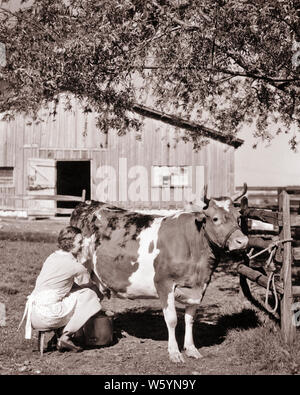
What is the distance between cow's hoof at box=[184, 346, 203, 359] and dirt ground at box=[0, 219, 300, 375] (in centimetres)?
7

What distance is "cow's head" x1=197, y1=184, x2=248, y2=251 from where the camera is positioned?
241 inches

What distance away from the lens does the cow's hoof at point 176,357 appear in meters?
6.06

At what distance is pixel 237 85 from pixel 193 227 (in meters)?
5.47

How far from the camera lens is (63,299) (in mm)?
6410

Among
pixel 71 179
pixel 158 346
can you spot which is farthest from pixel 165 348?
pixel 71 179

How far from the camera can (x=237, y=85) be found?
11195mm

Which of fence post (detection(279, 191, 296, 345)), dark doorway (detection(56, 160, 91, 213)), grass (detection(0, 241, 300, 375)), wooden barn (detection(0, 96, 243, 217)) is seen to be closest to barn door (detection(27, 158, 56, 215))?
wooden barn (detection(0, 96, 243, 217))

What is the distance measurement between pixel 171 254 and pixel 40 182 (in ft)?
60.2

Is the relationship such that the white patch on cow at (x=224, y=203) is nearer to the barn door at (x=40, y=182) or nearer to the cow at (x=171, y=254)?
the cow at (x=171, y=254)

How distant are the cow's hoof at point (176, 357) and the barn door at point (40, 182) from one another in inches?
706

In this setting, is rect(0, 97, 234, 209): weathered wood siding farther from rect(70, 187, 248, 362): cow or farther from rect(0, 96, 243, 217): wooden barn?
rect(70, 187, 248, 362): cow

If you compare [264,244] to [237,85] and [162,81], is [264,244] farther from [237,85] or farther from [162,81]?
[237,85]

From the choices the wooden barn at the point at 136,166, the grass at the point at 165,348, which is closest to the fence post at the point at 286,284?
the grass at the point at 165,348
